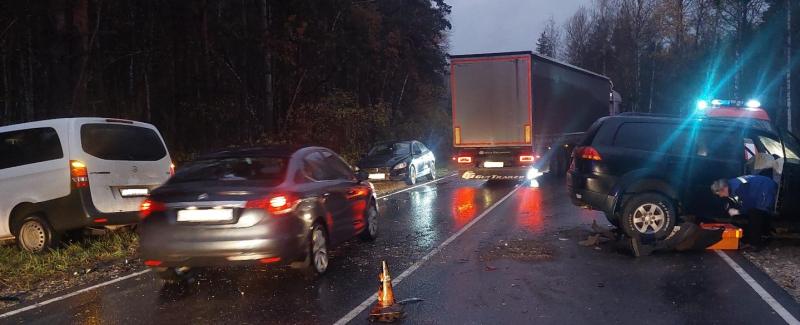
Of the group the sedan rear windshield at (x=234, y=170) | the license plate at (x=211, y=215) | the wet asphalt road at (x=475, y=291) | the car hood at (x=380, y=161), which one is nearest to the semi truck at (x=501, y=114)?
the car hood at (x=380, y=161)

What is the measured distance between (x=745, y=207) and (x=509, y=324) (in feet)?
14.1

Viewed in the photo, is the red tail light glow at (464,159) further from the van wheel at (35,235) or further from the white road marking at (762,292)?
the van wheel at (35,235)

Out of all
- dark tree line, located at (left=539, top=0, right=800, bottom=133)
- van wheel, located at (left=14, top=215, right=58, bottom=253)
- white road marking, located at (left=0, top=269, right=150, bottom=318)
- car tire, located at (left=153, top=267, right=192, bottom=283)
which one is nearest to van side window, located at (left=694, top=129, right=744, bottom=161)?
car tire, located at (left=153, top=267, right=192, bottom=283)

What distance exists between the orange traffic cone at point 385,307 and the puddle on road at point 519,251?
2.39 meters

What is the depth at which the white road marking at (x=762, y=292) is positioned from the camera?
511cm

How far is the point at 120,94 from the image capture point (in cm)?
2878

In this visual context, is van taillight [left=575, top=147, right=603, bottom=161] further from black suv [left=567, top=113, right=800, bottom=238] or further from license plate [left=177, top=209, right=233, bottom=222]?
license plate [left=177, top=209, right=233, bottom=222]

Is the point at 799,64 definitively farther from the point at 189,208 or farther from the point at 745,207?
the point at 189,208

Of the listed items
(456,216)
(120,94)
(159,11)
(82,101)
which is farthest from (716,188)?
(120,94)

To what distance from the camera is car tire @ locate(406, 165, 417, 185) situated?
18.5m

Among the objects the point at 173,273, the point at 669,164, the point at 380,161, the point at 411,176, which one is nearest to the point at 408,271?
the point at 173,273

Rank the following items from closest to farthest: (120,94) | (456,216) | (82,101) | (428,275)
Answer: (428,275)
(456,216)
(82,101)
(120,94)

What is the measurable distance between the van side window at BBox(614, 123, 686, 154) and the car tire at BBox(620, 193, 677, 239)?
0.73 m

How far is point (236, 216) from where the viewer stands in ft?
19.7
